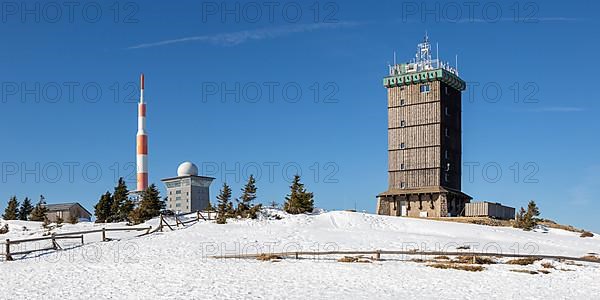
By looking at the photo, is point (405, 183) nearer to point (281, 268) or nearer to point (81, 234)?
point (81, 234)

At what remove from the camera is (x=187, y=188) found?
95375mm

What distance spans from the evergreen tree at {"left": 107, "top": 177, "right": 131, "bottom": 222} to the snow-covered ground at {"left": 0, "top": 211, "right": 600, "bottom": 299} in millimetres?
7928

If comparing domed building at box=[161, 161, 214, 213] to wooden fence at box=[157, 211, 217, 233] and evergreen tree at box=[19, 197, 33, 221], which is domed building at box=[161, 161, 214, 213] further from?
wooden fence at box=[157, 211, 217, 233]

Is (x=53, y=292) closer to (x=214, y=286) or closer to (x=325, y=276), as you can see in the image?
(x=214, y=286)

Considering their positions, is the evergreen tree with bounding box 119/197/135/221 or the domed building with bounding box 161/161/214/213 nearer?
the evergreen tree with bounding box 119/197/135/221

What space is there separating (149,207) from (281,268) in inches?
1018

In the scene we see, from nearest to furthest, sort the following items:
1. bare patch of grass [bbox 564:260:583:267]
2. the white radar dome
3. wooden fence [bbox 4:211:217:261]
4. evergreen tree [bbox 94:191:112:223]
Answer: wooden fence [bbox 4:211:217:261]
bare patch of grass [bbox 564:260:583:267]
evergreen tree [bbox 94:191:112:223]
the white radar dome

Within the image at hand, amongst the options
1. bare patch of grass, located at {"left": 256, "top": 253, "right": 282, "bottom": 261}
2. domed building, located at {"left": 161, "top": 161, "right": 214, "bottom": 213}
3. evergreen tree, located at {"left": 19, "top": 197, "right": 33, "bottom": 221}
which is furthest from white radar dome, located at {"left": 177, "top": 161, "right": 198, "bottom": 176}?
bare patch of grass, located at {"left": 256, "top": 253, "right": 282, "bottom": 261}

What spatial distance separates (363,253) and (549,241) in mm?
20878

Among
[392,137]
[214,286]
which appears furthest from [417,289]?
[392,137]

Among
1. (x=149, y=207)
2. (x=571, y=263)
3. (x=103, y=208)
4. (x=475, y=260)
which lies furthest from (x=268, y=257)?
(x=103, y=208)

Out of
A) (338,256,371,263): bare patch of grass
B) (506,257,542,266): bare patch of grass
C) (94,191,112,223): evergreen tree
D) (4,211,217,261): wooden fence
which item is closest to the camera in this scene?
(338,256,371,263): bare patch of grass

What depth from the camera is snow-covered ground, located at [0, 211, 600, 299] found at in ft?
88.9

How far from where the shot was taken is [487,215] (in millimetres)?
66375
